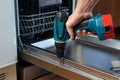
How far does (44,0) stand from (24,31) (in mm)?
191

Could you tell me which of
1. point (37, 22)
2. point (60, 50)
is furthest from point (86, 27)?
point (37, 22)

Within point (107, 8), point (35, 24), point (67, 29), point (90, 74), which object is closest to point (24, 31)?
point (35, 24)

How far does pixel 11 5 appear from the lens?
848 millimetres

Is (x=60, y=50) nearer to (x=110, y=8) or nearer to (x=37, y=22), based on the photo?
(x=37, y=22)

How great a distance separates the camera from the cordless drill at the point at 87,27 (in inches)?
27.9

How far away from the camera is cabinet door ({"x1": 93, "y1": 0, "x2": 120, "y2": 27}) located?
2010mm

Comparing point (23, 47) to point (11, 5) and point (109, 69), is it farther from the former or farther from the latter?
point (109, 69)

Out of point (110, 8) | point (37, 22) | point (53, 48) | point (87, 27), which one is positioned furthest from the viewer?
point (110, 8)

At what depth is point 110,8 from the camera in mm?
2230

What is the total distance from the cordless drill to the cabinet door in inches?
45.6

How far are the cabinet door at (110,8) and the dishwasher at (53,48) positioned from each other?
2.95ft

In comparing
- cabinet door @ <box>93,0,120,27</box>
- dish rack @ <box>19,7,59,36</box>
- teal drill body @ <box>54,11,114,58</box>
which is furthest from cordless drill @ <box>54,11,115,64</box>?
cabinet door @ <box>93,0,120,27</box>

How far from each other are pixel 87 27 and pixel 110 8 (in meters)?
1.54

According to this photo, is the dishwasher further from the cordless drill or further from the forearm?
the forearm
